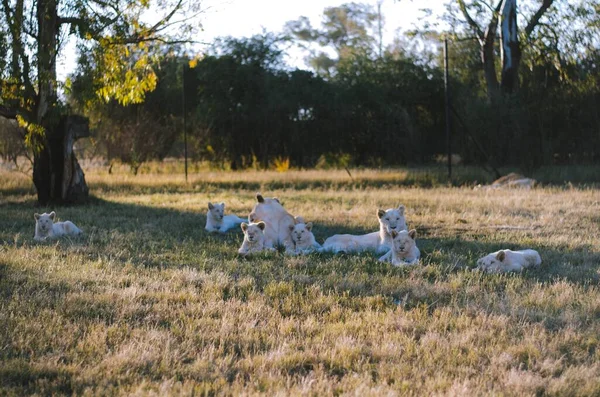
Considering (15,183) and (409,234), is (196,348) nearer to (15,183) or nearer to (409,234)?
(409,234)

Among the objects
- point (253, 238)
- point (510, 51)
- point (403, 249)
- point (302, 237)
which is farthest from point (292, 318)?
point (510, 51)

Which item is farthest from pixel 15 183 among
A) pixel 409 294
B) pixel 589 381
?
pixel 589 381

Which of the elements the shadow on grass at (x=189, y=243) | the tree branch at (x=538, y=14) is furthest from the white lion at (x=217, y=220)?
the tree branch at (x=538, y=14)

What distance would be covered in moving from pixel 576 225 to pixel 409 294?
20.1ft

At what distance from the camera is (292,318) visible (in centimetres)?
612

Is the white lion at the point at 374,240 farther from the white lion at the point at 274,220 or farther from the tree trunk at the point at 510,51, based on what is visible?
the tree trunk at the point at 510,51

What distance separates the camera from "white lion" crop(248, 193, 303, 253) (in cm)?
1032

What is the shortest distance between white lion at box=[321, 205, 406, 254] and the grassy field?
47 cm

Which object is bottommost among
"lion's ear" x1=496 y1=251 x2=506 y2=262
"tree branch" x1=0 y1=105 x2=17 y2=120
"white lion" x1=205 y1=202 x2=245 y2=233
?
"lion's ear" x1=496 y1=251 x2=506 y2=262

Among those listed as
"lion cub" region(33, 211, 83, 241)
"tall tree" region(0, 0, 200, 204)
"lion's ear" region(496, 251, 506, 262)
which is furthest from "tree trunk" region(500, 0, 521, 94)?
"lion's ear" region(496, 251, 506, 262)

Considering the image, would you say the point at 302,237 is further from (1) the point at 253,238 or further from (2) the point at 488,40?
(2) the point at 488,40

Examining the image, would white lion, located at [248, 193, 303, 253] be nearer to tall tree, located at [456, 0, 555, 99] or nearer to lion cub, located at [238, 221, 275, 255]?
lion cub, located at [238, 221, 275, 255]

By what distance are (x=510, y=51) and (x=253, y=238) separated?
67.3ft

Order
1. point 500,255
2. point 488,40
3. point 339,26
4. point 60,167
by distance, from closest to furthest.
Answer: point 500,255 < point 60,167 < point 488,40 < point 339,26
